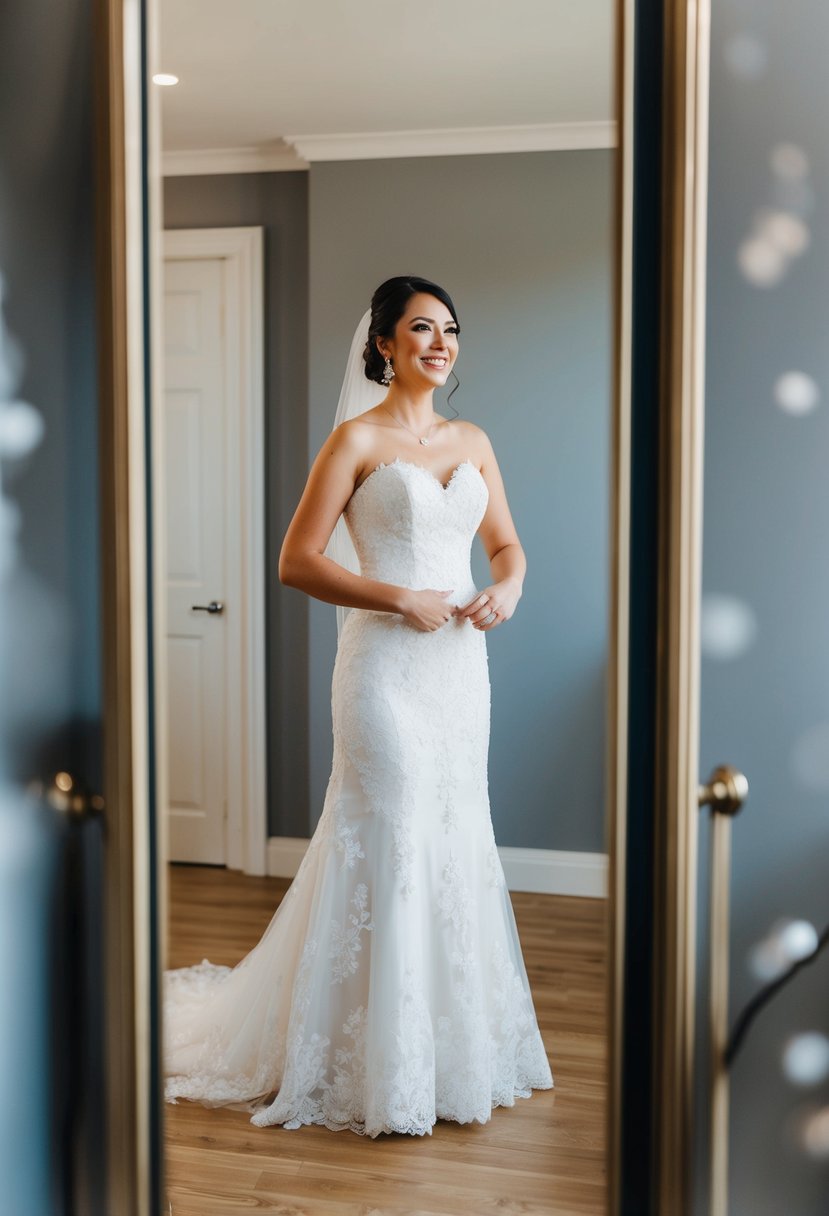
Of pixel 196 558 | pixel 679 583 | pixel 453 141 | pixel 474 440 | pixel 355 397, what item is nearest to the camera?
pixel 679 583

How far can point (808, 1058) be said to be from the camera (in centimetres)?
145

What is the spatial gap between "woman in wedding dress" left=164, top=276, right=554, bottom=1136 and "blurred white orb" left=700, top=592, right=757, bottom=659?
89 centimetres

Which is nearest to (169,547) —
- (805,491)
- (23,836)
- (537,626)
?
→ (537,626)

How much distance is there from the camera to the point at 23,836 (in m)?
1.42

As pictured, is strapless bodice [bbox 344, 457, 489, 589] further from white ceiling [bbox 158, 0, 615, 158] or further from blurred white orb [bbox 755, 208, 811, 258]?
white ceiling [bbox 158, 0, 615, 158]

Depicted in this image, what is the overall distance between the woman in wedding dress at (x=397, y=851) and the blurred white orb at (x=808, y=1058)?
90 cm

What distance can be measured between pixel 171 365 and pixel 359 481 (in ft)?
6.15

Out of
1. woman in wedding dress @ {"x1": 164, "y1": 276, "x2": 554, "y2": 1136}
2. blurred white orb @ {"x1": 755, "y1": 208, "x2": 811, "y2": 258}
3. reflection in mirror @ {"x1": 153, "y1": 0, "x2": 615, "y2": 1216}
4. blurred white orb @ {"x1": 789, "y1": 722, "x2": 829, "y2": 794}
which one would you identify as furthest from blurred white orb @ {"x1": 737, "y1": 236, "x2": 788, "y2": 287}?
woman in wedding dress @ {"x1": 164, "y1": 276, "x2": 554, "y2": 1136}

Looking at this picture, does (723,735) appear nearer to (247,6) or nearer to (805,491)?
(805,491)

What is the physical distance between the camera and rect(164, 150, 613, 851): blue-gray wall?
140 inches

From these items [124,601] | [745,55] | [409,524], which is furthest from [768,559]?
[409,524]

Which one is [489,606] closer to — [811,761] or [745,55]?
[811,761]

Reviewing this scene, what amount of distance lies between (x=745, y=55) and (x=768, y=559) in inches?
24.7

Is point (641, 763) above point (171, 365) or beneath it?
beneath
